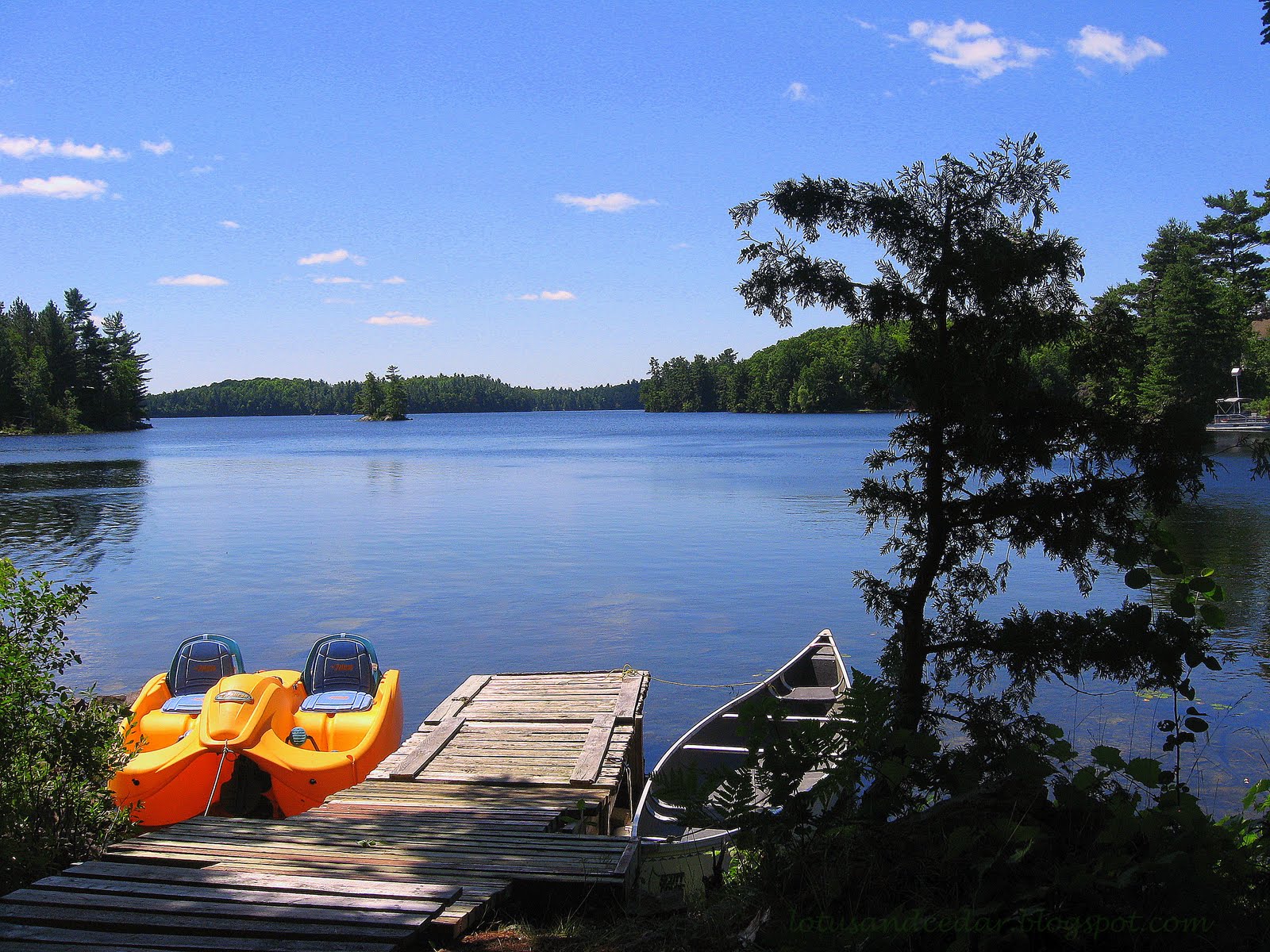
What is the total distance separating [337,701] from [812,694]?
5687 millimetres

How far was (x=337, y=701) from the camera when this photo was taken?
34.9ft

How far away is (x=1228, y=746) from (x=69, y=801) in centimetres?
1183

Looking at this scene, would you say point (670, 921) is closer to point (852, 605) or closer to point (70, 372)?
point (852, 605)

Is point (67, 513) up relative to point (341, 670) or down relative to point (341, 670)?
up

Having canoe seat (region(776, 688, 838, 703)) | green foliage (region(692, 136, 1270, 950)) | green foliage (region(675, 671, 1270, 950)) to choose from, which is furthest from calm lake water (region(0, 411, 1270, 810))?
green foliage (region(675, 671, 1270, 950))

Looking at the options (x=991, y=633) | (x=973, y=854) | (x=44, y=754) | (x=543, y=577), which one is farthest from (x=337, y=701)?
(x=543, y=577)

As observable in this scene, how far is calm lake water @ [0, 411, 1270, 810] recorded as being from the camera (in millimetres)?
15281

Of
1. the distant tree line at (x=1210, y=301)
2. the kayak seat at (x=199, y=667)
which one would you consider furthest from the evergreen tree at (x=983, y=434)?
the distant tree line at (x=1210, y=301)

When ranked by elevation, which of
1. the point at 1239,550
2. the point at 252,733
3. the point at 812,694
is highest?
the point at 252,733

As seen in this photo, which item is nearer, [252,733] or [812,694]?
[252,733]

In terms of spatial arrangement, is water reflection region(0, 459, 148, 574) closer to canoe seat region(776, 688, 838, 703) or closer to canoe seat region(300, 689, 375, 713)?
canoe seat region(300, 689, 375, 713)

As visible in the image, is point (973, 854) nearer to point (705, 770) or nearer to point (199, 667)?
point (705, 770)

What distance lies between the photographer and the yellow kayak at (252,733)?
8.75 m

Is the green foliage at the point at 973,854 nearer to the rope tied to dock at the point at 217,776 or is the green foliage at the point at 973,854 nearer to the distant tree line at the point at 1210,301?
the rope tied to dock at the point at 217,776
